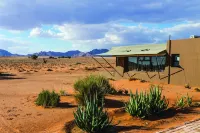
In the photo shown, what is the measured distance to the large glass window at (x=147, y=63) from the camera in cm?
2611

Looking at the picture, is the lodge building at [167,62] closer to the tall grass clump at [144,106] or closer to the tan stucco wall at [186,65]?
the tan stucco wall at [186,65]

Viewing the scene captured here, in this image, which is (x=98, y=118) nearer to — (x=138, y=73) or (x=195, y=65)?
(x=195, y=65)

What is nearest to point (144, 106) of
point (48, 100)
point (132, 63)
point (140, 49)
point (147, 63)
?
point (48, 100)

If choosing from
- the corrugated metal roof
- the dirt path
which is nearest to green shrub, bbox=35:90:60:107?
the dirt path

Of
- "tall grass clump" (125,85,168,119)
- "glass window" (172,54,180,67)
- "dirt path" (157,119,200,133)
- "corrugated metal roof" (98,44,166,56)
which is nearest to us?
"dirt path" (157,119,200,133)

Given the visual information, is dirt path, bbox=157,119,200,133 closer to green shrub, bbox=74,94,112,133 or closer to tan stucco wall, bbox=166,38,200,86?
green shrub, bbox=74,94,112,133

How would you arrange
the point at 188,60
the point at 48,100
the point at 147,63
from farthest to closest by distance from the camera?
the point at 147,63, the point at 188,60, the point at 48,100

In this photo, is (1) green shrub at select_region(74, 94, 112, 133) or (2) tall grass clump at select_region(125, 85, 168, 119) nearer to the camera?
(1) green shrub at select_region(74, 94, 112, 133)

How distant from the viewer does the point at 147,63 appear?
27.6 m

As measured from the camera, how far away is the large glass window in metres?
26.1

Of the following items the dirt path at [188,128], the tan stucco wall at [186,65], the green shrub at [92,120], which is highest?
the tan stucco wall at [186,65]

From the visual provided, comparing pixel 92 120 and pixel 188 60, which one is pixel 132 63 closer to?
pixel 188 60

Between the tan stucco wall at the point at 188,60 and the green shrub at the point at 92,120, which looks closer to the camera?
the green shrub at the point at 92,120

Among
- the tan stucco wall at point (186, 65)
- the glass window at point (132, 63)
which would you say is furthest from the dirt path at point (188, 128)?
the glass window at point (132, 63)
